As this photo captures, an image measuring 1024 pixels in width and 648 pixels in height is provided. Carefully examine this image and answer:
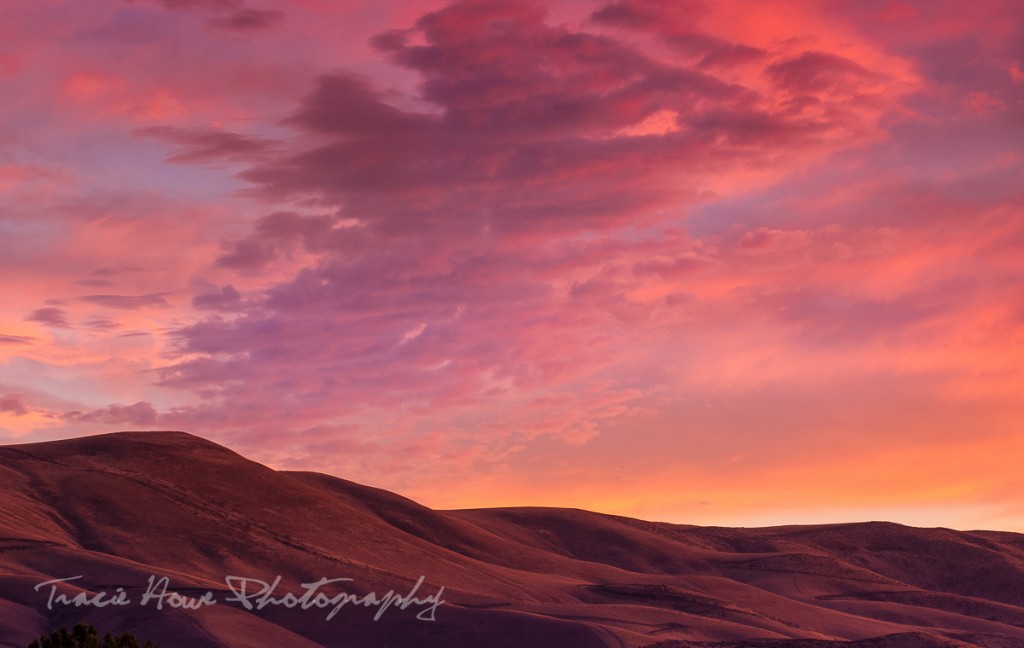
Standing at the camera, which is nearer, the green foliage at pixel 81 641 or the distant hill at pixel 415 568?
the green foliage at pixel 81 641

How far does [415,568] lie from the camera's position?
289ft

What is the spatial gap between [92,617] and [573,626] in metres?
24.2

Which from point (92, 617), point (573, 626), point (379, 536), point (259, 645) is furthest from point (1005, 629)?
point (92, 617)

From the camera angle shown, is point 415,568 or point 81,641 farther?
point 415,568

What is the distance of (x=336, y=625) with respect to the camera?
64438 millimetres

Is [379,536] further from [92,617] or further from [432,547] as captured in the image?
[92,617]

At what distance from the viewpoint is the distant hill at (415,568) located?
204ft

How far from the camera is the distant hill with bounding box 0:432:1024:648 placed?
62.2 m

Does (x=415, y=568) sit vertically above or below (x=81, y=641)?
above

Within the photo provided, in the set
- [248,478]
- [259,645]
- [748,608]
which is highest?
[248,478]

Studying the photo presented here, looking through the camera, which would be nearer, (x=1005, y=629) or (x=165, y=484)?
(x=1005, y=629)

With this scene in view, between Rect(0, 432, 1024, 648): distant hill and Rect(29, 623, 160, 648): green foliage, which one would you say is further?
Rect(0, 432, 1024, 648): distant hill

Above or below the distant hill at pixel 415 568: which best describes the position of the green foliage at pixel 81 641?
below

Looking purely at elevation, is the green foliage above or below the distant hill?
below
